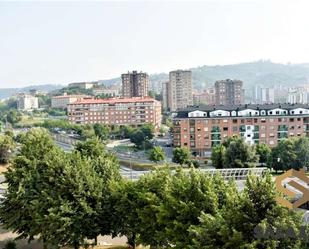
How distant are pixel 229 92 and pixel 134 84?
3014 centimetres

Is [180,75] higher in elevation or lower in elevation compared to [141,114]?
higher

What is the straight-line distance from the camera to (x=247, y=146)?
4334 centimetres

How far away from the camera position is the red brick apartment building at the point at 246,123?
207 feet

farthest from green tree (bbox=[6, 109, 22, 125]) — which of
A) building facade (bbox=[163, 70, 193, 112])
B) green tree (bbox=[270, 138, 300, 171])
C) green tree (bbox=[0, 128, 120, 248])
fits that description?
green tree (bbox=[0, 128, 120, 248])

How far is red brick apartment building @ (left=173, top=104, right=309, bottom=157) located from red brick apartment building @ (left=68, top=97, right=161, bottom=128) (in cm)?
3887

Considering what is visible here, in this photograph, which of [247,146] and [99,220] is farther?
[247,146]

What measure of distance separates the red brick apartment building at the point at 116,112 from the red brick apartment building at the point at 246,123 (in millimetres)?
38867

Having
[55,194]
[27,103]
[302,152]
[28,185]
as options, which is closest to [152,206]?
[55,194]

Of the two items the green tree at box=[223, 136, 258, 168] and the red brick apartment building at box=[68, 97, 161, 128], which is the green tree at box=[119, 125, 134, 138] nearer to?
the red brick apartment building at box=[68, 97, 161, 128]

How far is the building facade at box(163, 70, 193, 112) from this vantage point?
140 meters

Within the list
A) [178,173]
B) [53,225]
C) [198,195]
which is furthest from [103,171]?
[198,195]

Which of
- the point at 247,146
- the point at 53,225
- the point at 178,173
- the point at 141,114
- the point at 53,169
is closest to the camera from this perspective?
the point at 178,173

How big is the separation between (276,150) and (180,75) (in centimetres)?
9422

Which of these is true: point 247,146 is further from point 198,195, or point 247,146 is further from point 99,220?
point 198,195
